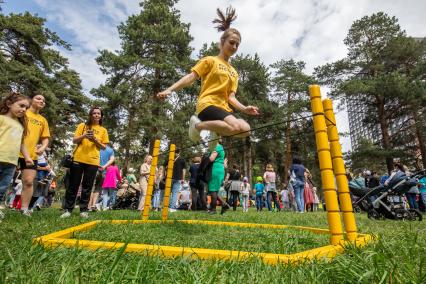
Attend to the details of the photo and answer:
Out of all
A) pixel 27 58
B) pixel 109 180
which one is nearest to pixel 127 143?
pixel 27 58

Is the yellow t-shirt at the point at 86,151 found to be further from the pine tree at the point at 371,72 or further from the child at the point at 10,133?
the pine tree at the point at 371,72

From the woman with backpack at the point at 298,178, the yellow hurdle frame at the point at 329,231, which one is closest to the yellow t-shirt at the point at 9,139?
the yellow hurdle frame at the point at 329,231

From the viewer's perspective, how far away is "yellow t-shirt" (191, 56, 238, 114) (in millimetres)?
3915

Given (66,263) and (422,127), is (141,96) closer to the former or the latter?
(422,127)

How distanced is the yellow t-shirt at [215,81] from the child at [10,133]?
2387 mm

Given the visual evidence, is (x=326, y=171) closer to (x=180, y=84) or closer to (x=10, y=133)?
(x=180, y=84)

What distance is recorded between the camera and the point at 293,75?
34031 mm

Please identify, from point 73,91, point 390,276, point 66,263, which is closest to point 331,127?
point 390,276

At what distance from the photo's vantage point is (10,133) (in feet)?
13.0

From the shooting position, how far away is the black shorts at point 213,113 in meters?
3.59

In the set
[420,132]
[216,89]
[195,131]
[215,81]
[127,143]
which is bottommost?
[195,131]

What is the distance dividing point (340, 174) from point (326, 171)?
0.63ft

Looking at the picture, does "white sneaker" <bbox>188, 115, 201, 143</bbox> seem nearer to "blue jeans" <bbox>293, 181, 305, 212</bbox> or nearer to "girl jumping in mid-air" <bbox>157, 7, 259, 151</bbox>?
"girl jumping in mid-air" <bbox>157, 7, 259, 151</bbox>

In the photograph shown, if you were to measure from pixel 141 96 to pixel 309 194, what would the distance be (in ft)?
55.4
